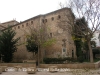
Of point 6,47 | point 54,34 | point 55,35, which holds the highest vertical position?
point 54,34

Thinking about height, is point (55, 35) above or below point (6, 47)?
above

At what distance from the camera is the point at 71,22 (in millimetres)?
15859

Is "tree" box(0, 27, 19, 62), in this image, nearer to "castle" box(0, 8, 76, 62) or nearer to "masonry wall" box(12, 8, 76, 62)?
"masonry wall" box(12, 8, 76, 62)

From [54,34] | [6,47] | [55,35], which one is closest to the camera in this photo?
[6,47]

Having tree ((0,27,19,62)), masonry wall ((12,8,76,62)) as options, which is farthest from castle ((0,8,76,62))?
tree ((0,27,19,62))

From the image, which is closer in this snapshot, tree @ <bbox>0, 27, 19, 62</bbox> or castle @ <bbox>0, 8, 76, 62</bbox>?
tree @ <bbox>0, 27, 19, 62</bbox>

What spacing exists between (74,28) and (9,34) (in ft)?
39.7

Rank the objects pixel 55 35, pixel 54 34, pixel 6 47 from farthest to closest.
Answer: pixel 54 34 → pixel 55 35 → pixel 6 47

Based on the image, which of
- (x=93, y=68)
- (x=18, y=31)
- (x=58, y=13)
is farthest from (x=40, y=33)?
(x=18, y=31)

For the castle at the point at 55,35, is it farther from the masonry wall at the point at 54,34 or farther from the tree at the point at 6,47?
the tree at the point at 6,47

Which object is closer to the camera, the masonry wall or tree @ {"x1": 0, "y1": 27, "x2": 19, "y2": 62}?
tree @ {"x1": 0, "y1": 27, "x2": 19, "y2": 62}

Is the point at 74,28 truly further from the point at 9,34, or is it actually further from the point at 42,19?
the point at 9,34

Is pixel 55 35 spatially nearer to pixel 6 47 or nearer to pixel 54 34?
pixel 54 34

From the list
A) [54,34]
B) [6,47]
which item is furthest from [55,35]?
[6,47]
